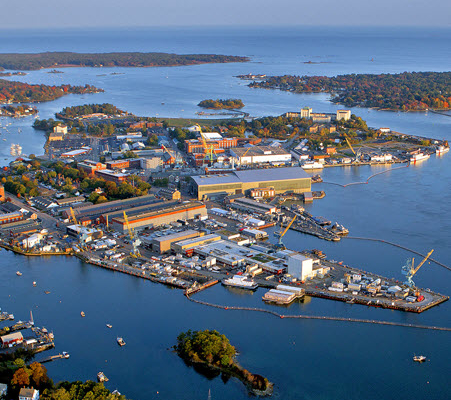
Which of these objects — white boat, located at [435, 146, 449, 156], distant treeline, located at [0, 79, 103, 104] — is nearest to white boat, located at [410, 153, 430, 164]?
white boat, located at [435, 146, 449, 156]

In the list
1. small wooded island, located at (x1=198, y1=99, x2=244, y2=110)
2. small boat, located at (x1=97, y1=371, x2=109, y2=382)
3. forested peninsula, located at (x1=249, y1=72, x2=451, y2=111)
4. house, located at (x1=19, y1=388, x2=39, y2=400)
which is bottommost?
small boat, located at (x1=97, y1=371, x2=109, y2=382)

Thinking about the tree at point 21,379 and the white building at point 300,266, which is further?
the white building at point 300,266

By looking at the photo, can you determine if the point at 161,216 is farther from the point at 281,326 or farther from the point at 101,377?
the point at 101,377

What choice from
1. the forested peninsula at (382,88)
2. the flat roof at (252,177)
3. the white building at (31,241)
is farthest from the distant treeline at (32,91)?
the white building at (31,241)

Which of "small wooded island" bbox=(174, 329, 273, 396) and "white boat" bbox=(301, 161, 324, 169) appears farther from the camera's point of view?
"white boat" bbox=(301, 161, 324, 169)

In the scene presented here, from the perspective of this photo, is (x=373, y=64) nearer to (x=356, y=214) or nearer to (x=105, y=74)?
(x=105, y=74)

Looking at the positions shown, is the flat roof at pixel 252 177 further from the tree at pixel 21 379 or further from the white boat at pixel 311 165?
the tree at pixel 21 379

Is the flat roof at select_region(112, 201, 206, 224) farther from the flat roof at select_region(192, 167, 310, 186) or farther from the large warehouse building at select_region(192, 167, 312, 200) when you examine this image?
the flat roof at select_region(192, 167, 310, 186)

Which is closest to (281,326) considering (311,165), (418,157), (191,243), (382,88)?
(191,243)
